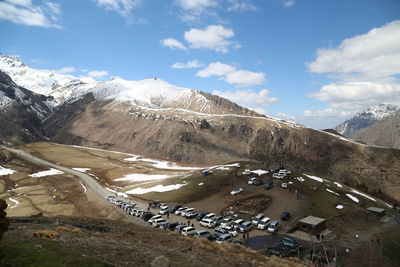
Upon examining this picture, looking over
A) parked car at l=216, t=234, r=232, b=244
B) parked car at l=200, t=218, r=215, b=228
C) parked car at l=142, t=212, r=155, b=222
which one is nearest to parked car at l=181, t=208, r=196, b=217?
parked car at l=142, t=212, r=155, b=222

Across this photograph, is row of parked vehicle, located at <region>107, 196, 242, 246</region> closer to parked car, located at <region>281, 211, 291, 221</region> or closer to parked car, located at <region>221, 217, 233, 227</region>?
parked car, located at <region>221, 217, 233, 227</region>

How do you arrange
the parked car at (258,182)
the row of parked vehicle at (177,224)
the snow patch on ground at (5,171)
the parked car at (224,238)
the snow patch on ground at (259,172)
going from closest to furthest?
the parked car at (224,238) → the row of parked vehicle at (177,224) → the parked car at (258,182) → the snow patch on ground at (259,172) → the snow patch on ground at (5,171)

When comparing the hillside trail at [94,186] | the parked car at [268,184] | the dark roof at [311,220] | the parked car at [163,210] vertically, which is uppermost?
the parked car at [268,184]

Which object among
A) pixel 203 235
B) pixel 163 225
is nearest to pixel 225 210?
pixel 163 225

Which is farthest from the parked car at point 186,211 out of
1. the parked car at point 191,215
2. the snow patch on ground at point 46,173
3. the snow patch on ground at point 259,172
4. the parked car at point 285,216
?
the snow patch on ground at point 46,173

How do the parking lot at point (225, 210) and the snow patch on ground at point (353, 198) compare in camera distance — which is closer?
the parking lot at point (225, 210)

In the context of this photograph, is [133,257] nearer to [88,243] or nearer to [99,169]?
[88,243]

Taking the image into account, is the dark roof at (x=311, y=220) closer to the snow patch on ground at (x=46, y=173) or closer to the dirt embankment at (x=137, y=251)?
the dirt embankment at (x=137, y=251)

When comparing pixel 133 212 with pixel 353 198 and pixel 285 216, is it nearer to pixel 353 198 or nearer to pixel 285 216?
pixel 285 216
